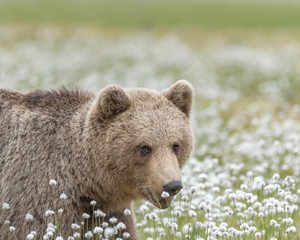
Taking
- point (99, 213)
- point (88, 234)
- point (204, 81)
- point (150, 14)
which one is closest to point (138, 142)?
point (99, 213)

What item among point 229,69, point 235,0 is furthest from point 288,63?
point 235,0

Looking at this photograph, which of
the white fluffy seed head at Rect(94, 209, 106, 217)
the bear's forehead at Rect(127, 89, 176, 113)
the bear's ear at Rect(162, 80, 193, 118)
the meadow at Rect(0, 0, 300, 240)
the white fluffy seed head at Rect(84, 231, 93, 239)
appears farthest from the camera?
the bear's ear at Rect(162, 80, 193, 118)

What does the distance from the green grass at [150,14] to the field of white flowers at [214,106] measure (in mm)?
5128

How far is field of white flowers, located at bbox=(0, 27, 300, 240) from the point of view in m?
6.12

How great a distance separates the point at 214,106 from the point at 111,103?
808cm

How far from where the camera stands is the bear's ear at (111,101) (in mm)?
5680

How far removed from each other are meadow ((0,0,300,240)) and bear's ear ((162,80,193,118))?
77 cm

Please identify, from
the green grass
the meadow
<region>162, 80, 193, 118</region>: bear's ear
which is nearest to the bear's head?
<region>162, 80, 193, 118</region>: bear's ear

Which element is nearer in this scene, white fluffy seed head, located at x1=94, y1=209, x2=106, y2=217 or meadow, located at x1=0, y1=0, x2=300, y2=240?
white fluffy seed head, located at x1=94, y1=209, x2=106, y2=217

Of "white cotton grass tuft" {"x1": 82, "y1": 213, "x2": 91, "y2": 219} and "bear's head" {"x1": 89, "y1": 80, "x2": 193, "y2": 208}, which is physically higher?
"bear's head" {"x1": 89, "y1": 80, "x2": 193, "y2": 208}

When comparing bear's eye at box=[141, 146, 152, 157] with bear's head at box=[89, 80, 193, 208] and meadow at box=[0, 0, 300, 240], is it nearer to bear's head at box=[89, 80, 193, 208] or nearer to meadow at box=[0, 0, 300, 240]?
bear's head at box=[89, 80, 193, 208]

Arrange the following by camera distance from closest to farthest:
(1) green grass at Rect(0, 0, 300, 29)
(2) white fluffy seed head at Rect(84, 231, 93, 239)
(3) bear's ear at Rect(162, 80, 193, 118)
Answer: (2) white fluffy seed head at Rect(84, 231, 93, 239)
(3) bear's ear at Rect(162, 80, 193, 118)
(1) green grass at Rect(0, 0, 300, 29)

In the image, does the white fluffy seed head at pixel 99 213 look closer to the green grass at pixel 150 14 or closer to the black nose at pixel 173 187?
the black nose at pixel 173 187

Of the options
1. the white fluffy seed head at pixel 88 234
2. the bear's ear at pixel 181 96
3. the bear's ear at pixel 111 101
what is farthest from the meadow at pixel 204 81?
the bear's ear at pixel 111 101
